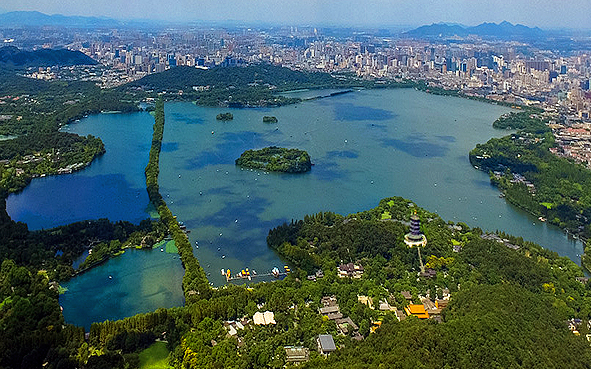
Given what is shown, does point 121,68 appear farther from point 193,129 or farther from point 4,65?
point 193,129

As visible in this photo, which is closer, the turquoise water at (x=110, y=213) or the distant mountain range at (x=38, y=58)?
the turquoise water at (x=110, y=213)

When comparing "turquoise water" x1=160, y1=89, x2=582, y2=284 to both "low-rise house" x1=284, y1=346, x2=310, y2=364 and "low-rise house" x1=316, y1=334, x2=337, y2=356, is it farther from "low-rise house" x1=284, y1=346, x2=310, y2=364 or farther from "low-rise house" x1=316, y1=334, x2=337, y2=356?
"low-rise house" x1=316, y1=334, x2=337, y2=356

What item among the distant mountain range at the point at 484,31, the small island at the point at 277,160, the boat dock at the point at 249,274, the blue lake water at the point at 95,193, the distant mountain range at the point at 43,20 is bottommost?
the boat dock at the point at 249,274

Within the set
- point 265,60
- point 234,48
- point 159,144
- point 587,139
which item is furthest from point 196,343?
point 234,48

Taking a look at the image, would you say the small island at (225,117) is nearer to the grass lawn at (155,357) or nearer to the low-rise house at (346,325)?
the low-rise house at (346,325)

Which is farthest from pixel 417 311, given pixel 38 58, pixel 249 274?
pixel 38 58

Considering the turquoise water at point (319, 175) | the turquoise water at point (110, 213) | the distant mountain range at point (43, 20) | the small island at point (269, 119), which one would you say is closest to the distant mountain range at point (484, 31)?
the turquoise water at point (319, 175)
